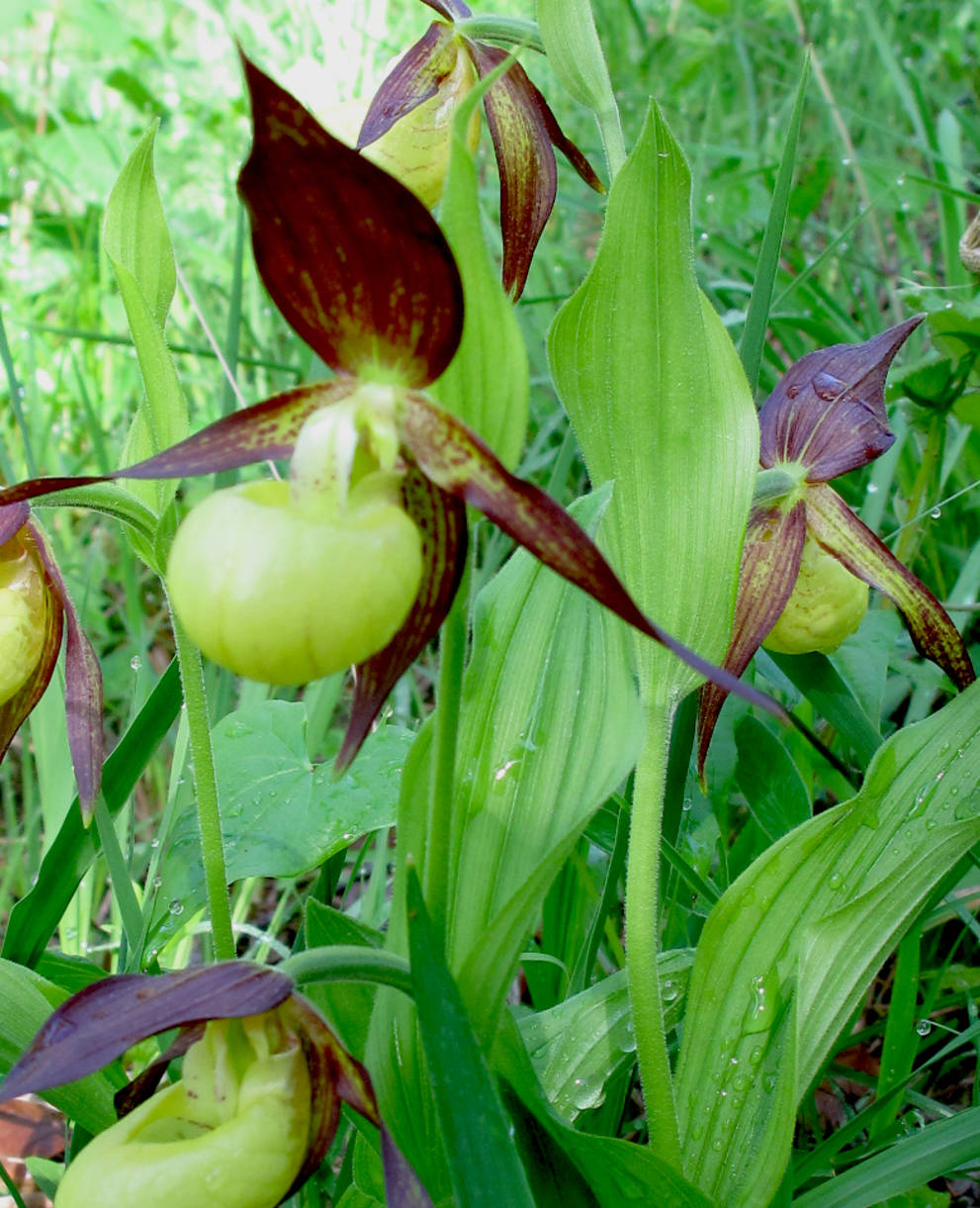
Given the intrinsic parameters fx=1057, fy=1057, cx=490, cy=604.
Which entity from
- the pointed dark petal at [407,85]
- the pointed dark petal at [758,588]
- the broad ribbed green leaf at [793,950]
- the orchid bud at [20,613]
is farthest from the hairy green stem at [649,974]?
the pointed dark petal at [407,85]

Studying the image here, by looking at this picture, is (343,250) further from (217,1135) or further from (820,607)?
(820,607)

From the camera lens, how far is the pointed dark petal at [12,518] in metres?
0.98

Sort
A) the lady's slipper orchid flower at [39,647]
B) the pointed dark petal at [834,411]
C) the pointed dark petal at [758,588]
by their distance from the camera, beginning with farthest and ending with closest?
the pointed dark petal at [834,411], the pointed dark petal at [758,588], the lady's slipper orchid flower at [39,647]

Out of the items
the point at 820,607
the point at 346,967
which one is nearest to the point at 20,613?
the point at 346,967

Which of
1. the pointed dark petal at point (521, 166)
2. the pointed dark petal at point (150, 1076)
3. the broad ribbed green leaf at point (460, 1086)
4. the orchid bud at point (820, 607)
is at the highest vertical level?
the pointed dark petal at point (521, 166)

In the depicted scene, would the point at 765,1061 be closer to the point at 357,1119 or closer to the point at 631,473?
the point at 357,1119

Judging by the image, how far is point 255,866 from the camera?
1.12 metres

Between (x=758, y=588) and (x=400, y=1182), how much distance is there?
2.45ft

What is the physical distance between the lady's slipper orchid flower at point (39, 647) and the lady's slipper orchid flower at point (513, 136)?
58 centimetres

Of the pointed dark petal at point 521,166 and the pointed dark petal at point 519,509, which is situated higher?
the pointed dark petal at point 521,166

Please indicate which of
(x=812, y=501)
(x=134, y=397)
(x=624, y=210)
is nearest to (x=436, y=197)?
(x=624, y=210)

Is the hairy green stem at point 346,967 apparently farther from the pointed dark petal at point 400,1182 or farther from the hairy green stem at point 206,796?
the hairy green stem at point 206,796

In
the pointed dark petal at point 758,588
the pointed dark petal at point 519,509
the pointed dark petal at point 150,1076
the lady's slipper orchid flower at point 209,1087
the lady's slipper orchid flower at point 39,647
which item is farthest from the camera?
the pointed dark petal at point 758,588

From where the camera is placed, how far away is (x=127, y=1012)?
747mm
